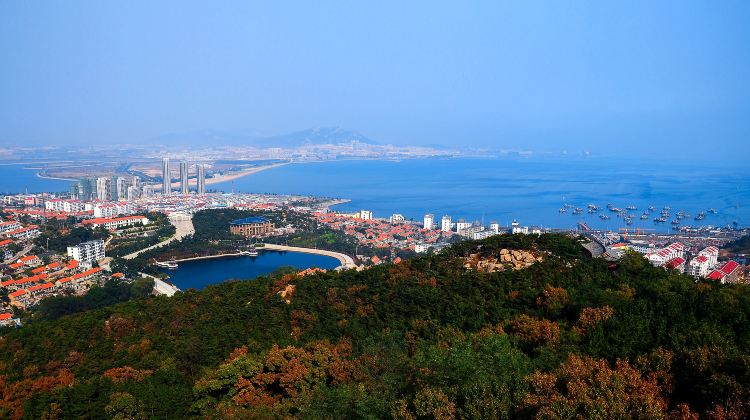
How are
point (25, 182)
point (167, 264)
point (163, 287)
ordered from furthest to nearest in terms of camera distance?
1. point (25, 182)
2. point (167, 264)
3. point (163, 287)

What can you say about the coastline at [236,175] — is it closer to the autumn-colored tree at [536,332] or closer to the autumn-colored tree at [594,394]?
the autumn-colored tree at [536,332]

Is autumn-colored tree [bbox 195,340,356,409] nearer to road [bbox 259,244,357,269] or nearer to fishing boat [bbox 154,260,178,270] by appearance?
road [bbox 259,244,357,269]

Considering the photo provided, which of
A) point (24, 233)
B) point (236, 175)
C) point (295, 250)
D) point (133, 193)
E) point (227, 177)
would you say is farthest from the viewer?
point (236, 175)

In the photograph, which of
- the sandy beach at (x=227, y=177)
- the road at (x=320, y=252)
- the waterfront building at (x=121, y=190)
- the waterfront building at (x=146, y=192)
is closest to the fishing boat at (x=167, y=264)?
the road at (x=320, y=252)

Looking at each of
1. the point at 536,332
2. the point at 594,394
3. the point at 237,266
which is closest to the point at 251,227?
the point at 237,266

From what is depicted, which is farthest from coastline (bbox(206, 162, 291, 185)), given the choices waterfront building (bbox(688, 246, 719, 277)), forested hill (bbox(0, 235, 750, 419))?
forested hill (bbox(0, 235, 750, 419))

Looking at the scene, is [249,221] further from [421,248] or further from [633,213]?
[633,213]

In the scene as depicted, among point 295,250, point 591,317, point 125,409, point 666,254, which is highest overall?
point 591,317
